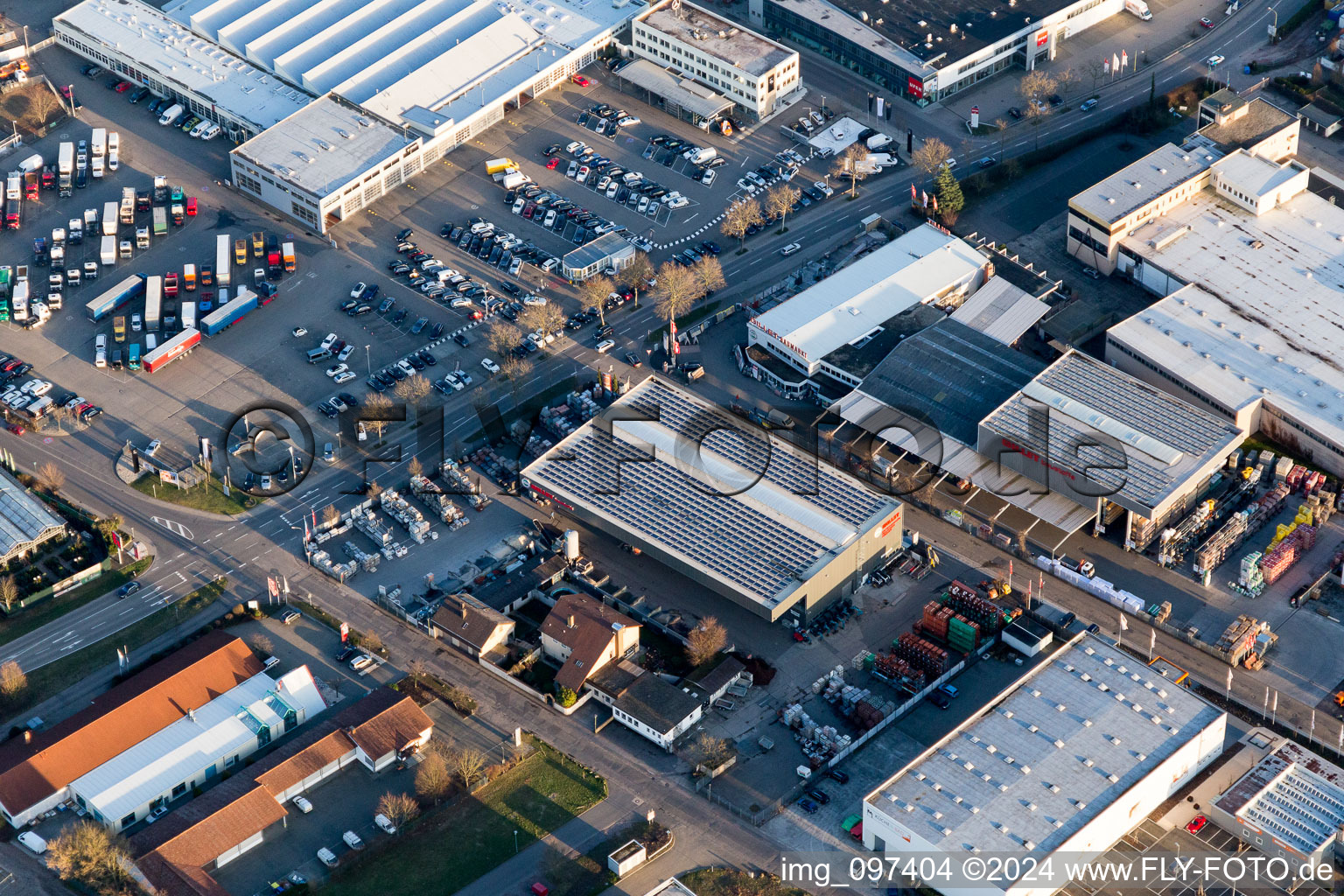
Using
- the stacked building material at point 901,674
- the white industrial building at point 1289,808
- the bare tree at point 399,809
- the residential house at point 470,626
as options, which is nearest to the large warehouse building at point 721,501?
the stacked building material at point 901,674

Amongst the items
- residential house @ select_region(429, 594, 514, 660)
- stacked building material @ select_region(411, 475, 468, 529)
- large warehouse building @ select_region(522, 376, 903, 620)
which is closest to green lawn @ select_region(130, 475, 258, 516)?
stacked building material @ select_region(411, 475, 468, 529)

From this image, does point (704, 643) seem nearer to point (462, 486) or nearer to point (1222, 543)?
point (462, 486)

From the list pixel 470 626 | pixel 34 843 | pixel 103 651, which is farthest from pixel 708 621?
pixel 34 843

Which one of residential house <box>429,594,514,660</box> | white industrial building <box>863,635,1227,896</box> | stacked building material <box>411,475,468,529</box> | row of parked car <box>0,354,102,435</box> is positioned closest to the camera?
white industrial building <box>863,635,1227,896</box>

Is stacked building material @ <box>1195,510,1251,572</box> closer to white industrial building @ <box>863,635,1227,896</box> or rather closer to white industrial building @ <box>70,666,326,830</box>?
white industrial building @ <box>863,635,1227,896</box>

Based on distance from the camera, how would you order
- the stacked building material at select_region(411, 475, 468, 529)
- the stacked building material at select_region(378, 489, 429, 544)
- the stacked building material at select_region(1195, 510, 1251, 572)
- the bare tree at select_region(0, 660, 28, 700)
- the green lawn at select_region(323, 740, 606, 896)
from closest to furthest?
the green lawn at select_region(323, 740, 606, 896) → the bare tree at select_region(0, 660, 28, 700) → the stacked building material at select_region(1195, 510, 1251, 572) → the stacked building material at select_region(378, 489, 429, 544) → the stacked building material at select_region(411, 475, 468, 529)

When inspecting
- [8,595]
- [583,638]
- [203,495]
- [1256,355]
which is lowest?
[583,638]

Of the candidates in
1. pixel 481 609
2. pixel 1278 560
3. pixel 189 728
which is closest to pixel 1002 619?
pixel 1278 560
